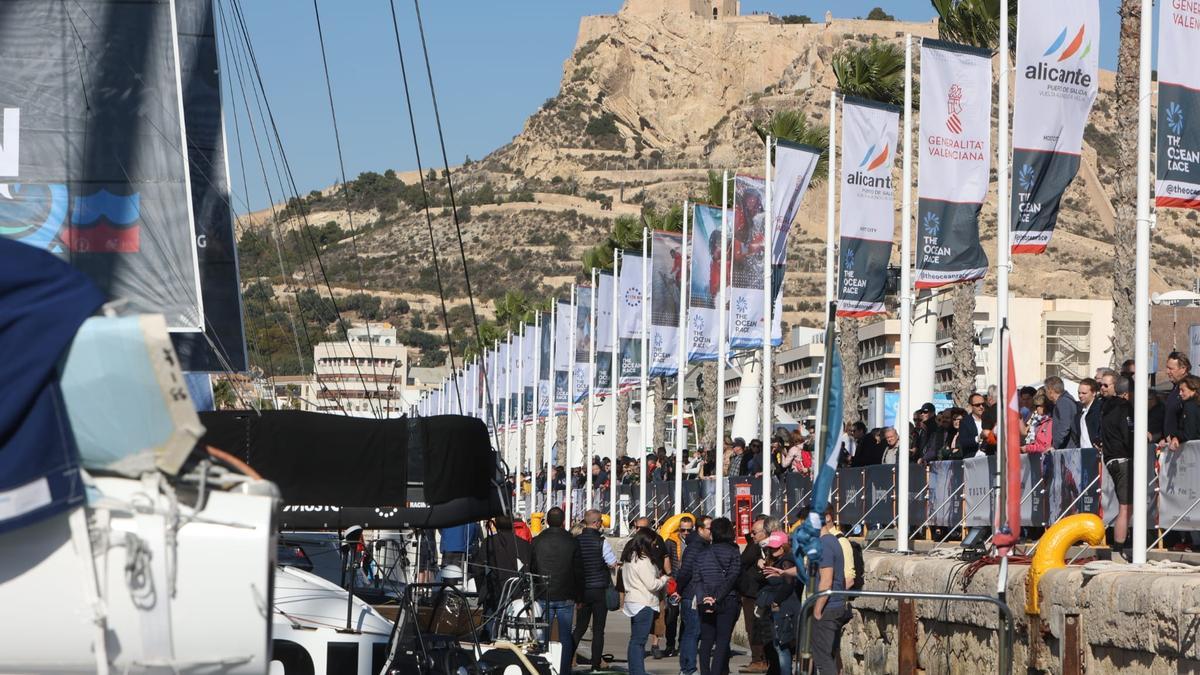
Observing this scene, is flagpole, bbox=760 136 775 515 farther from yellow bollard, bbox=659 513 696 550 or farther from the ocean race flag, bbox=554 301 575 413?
the ocean race flag, bbox=554 301 575 413

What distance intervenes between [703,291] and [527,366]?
1354 inches

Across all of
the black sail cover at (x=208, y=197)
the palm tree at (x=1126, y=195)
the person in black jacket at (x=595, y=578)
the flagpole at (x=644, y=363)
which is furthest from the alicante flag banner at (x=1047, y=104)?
the flagpole at (x=644, y=363)

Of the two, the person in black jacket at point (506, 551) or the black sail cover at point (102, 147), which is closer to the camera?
the black sail cover at point (102, 147)

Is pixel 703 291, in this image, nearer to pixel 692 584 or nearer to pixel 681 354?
pixel 681 354

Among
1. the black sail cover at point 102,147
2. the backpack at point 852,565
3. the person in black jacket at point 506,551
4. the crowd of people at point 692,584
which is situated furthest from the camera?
the crowd of people at point 692,584

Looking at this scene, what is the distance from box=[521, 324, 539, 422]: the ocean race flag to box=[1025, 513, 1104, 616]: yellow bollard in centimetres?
4636

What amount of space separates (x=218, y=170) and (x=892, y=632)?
329 inches

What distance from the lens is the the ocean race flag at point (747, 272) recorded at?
32.3m

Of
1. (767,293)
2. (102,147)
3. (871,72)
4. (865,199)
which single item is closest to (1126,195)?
(865,199)

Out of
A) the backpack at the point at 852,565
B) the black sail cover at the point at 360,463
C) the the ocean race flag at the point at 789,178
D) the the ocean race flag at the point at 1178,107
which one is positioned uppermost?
the the ocean race flag at the point at 789,178

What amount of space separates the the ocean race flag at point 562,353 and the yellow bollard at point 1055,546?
36568mm

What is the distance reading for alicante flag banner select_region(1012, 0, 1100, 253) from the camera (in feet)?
59.9

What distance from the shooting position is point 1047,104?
1825 centimetres

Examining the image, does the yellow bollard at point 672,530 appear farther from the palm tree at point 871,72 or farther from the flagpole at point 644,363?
the palm tree at point 871,72
